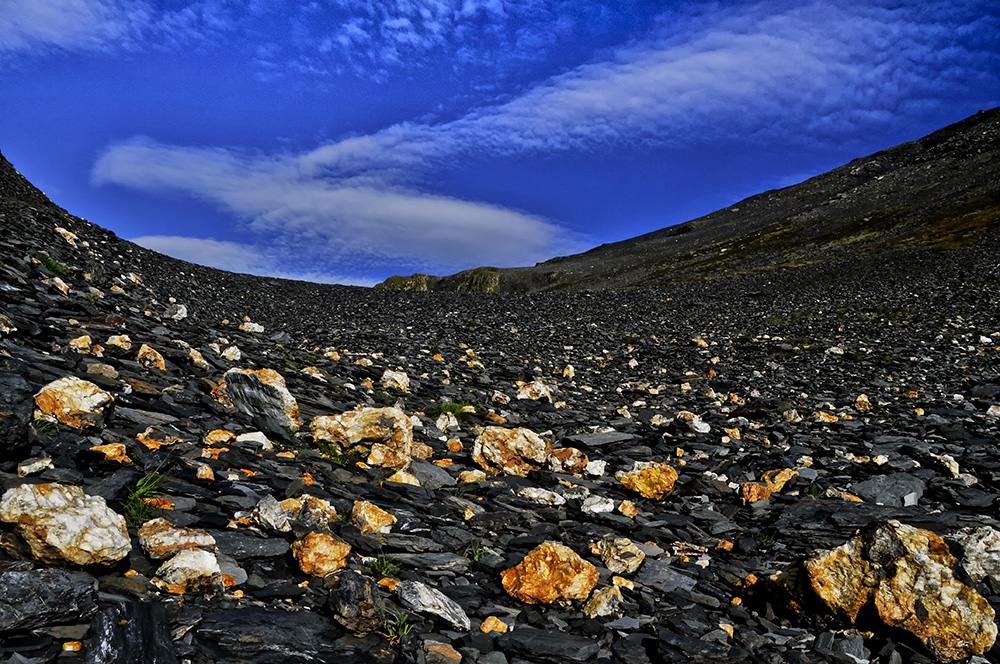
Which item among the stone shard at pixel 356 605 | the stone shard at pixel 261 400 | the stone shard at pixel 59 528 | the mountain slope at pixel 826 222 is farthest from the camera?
the mountain slope at pixel 826 222

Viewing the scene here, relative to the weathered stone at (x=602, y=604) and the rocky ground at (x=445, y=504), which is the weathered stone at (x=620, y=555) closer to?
the rocky ground at (x=445, y=504)

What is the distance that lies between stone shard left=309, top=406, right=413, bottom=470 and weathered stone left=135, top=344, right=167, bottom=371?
2.66 metres

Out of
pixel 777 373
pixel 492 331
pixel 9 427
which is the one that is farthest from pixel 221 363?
pixel 777 373

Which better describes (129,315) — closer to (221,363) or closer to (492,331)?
(221,363)

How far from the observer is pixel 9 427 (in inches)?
151

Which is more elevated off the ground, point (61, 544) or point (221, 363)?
point (221, 363)

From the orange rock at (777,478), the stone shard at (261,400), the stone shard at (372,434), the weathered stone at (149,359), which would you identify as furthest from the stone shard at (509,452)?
the weathered stone at (149,359)

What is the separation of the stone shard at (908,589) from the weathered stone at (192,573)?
454 cm

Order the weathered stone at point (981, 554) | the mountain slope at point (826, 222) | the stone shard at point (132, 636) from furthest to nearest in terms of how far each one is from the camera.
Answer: the mountain slope at point (826, 222)
the weathered stone at point (981, 554)
the stone shard at point (132, 636)

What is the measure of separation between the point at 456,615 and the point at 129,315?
9.52 meters

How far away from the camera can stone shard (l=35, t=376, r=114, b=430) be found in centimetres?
475

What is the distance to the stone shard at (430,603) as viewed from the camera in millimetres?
3639

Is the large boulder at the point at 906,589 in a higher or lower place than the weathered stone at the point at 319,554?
lower

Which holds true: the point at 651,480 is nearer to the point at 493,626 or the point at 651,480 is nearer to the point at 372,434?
A: the point at 372,434
